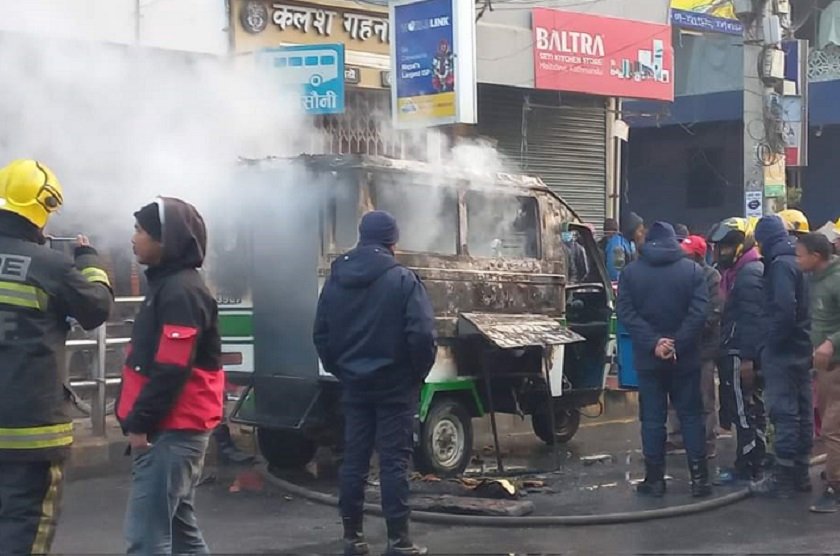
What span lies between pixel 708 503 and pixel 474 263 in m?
2.45

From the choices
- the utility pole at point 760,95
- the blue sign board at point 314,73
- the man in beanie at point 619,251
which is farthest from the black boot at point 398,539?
the utility pole at point 760,95

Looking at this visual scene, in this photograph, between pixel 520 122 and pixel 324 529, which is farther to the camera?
pixel 520 122

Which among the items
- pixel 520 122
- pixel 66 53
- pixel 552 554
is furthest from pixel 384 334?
pixel 520 122

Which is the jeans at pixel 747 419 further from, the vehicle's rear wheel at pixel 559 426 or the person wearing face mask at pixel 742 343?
the vehicle's rear wheel at pixel 559 426

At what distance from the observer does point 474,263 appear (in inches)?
368

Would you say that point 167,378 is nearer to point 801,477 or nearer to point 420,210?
point 420,210

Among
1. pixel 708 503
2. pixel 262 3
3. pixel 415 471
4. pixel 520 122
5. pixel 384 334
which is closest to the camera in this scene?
pixel 384 334

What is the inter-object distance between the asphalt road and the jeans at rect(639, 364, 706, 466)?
535 mm

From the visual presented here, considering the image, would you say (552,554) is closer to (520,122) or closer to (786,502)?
(786,502)

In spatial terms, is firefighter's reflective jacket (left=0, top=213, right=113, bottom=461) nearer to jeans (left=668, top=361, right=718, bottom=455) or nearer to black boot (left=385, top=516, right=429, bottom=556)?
black boot (left=385, top=516, right=429, bottom=556)

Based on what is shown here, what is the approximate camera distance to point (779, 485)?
8477 mm

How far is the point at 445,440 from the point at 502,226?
175cm

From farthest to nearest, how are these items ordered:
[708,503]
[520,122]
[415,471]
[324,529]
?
[520,122] → [415,471] → [708,503] → [324,529]

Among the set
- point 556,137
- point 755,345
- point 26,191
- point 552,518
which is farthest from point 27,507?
point 556,137
